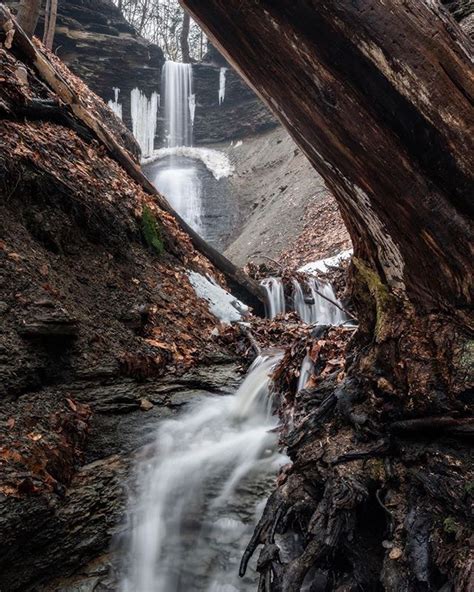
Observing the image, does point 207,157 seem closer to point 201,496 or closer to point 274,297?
point 274,297

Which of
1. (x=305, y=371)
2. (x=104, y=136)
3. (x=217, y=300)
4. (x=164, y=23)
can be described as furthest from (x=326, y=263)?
(x=164, y=23)

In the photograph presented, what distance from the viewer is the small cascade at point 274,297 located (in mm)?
8492

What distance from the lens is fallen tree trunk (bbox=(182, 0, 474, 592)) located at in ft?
6.88

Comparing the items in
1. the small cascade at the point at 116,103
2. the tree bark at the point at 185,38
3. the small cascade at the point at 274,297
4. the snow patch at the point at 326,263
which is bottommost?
the small cascade at the point at 274,297

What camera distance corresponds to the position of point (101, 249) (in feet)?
17.9

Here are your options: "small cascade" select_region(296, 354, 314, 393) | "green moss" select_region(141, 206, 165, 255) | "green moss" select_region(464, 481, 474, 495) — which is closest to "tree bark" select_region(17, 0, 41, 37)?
"green moss" select_region(141, 206, 165, 255)

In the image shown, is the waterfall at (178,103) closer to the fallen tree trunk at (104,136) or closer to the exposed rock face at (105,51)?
the exposed rock face at (105,51)

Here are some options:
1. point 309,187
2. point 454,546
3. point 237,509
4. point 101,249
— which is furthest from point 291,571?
point 309,187

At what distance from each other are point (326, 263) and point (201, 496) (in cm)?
795

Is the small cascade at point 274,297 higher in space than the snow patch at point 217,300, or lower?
higher

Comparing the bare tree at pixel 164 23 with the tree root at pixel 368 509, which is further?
the bare tree at pixel 164 23

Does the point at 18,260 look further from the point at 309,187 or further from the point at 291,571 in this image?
the point at 309,187

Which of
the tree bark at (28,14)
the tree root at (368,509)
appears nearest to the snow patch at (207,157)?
the tree bark at (28,14)

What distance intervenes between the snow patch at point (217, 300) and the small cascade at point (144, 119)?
816 inches
